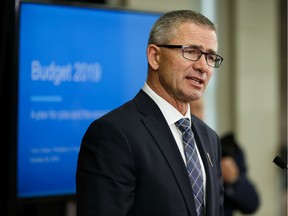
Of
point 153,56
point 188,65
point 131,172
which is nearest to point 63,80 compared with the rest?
point 153,56

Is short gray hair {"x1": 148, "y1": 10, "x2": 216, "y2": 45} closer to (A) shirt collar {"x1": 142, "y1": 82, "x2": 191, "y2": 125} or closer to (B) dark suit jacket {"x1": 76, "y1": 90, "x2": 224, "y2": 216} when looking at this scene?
(A) shirt collar {"x1": 142, "y1": 82, "x2": 191, "y2": 125}

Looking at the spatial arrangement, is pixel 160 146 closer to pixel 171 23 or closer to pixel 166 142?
pixel 166 142

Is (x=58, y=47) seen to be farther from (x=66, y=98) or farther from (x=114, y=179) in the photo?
(x=114, y=179)

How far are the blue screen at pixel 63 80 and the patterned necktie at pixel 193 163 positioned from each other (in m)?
1.24

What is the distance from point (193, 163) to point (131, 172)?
10.3 inches

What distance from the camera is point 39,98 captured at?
298 cm

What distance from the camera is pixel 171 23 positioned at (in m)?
1.94

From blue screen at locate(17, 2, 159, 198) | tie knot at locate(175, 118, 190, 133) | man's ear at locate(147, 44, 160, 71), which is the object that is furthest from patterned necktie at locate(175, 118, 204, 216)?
blue screen at locate(17, 2, 159, 198)

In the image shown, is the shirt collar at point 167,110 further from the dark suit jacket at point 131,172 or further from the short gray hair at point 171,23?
the short gray hair at point 171,23

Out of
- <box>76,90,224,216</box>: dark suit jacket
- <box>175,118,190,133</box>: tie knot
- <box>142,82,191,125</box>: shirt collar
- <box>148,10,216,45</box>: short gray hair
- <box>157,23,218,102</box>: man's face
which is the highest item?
<box>148,10,216,45</box>: short gray hair

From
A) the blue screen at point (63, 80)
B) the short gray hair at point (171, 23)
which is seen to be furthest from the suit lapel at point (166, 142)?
the blue screen at point (63, 80)

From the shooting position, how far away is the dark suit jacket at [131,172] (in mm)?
1724

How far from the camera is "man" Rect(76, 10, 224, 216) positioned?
1.74 meters
